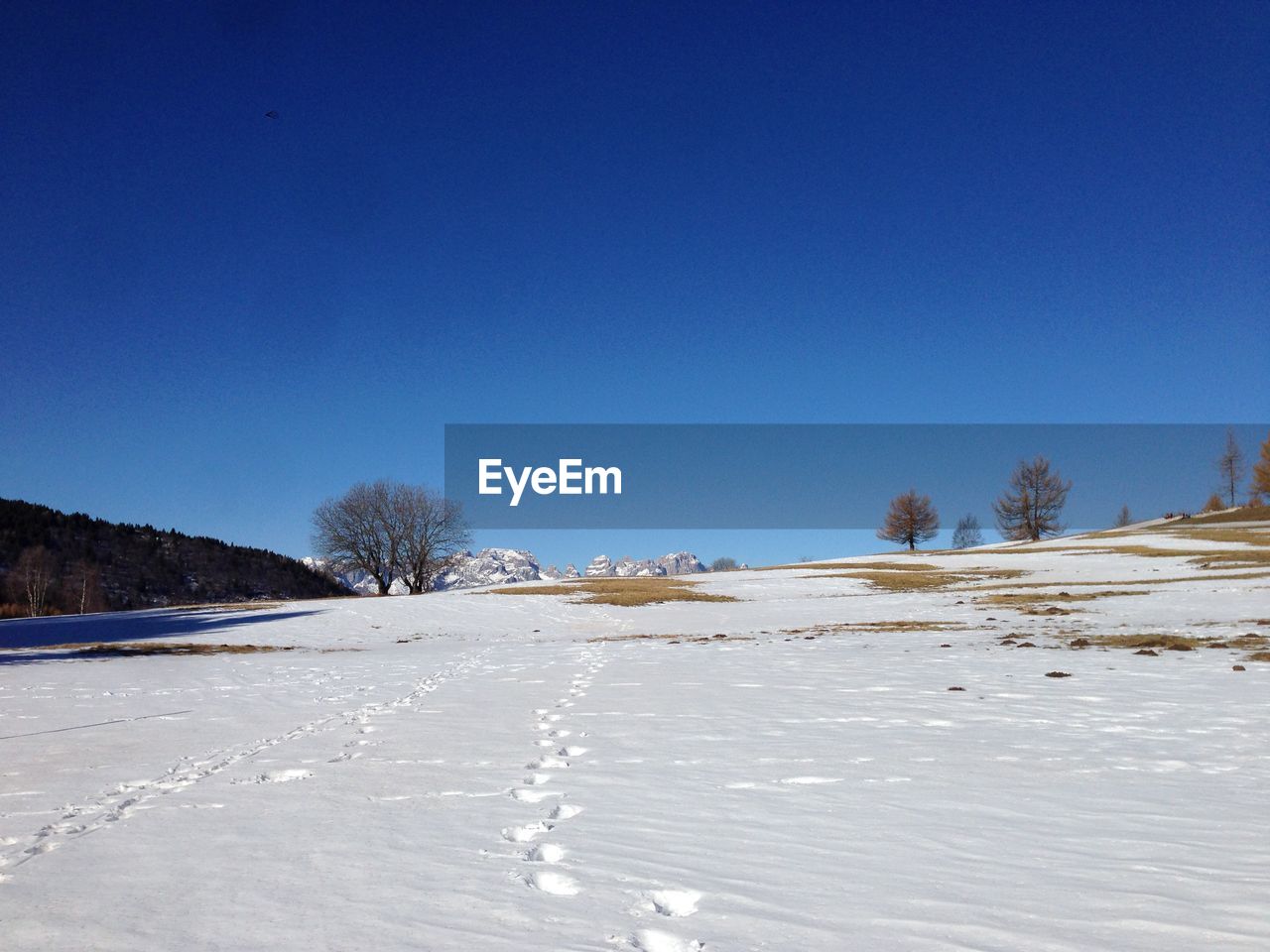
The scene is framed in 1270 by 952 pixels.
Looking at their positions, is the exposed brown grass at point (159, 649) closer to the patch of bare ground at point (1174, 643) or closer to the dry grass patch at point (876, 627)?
the dry grass patch at point (876, 627)

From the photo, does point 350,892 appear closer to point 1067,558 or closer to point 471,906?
point 471,906

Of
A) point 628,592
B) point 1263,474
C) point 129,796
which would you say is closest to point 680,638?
point 129,796

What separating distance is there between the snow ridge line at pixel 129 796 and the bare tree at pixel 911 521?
77.5 metres

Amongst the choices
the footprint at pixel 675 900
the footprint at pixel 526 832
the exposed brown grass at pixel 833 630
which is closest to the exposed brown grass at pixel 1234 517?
the exposed brown grass at pixel 833 630

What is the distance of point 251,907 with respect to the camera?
11.2 ft

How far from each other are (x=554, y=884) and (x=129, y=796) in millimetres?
3436

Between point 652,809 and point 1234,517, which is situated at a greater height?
point 1234,517

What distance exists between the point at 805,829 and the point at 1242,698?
23.2 ft

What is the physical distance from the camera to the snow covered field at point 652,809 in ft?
10.8

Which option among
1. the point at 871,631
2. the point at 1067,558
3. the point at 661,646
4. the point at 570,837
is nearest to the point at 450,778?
the point at 570,837

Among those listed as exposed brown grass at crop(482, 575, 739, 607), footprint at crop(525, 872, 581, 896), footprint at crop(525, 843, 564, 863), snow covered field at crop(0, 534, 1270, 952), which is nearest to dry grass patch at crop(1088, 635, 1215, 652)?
snow covered field at crop(0, 534, 1270, 952)

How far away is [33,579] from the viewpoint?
65.6 meters

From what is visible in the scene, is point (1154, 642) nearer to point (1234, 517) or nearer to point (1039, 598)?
point (1039, 598)

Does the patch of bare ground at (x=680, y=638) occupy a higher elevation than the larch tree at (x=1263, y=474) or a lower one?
lower
